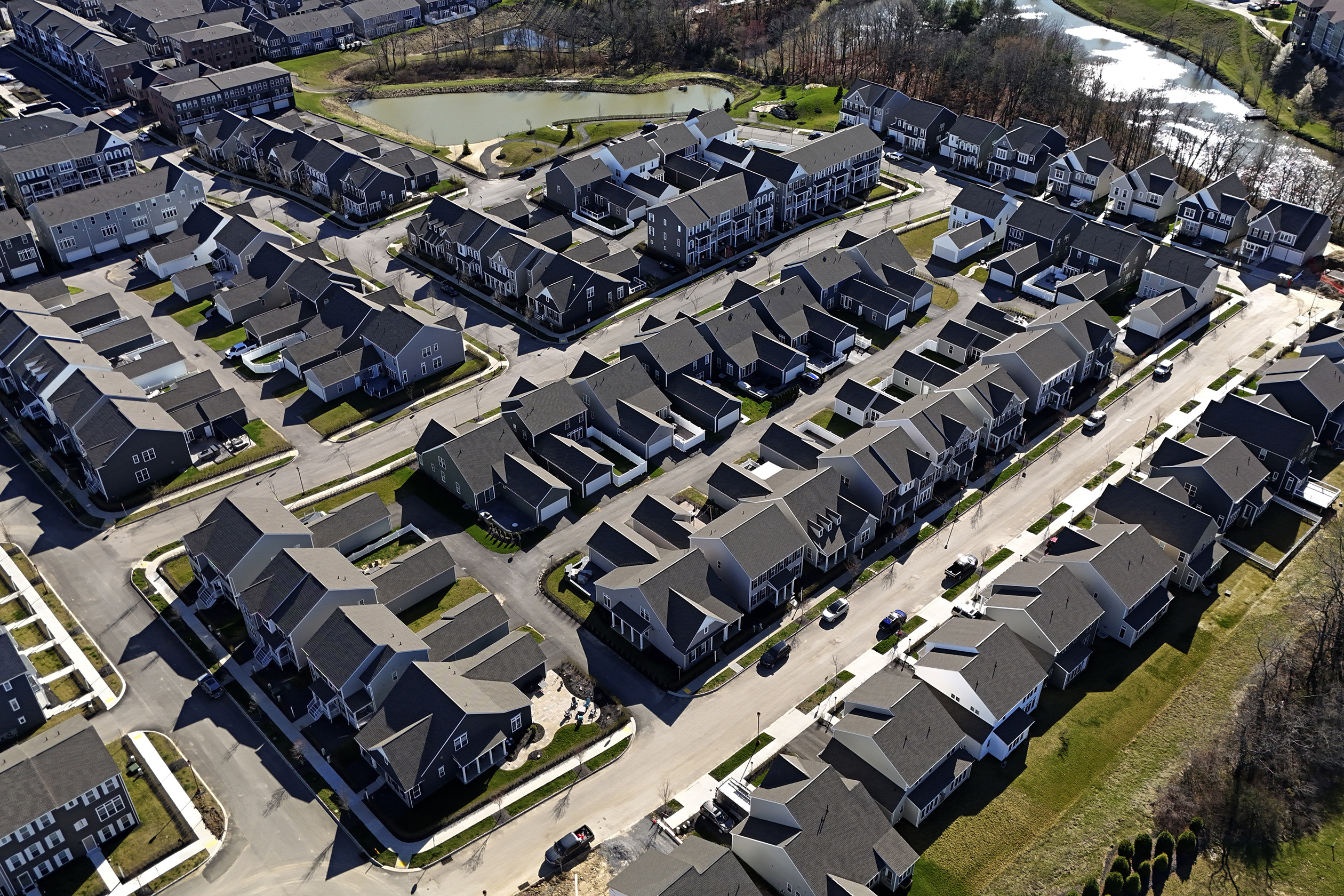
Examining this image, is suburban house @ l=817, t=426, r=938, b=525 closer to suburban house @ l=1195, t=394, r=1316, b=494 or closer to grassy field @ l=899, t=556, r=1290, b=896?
grassy field @ l=899, t=556, r=1290, b=896

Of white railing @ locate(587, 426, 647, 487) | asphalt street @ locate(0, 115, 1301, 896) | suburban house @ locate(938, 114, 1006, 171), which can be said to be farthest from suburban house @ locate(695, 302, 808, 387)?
suburban house @ locate(938, 114, 1006, 171)

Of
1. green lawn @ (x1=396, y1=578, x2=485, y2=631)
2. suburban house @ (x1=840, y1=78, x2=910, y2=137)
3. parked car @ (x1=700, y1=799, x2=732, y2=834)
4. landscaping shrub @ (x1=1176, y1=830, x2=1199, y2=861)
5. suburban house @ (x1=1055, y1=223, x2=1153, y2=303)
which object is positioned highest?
suburban house @ (x1=840, y1=78, x2=910, y2=137)

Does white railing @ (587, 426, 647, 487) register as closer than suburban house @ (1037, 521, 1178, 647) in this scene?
No

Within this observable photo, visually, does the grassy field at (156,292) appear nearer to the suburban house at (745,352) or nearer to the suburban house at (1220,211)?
the suburban house at (745,352)

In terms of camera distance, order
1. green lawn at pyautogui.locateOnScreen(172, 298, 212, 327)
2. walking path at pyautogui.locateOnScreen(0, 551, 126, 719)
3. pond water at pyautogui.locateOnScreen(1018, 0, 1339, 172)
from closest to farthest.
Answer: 1. walking path at pyautogui.locateOnScreen(0, 551, 126, 719)
2. green lawn at pyautogui.locateOnScreen(172, 298, 212, 327)
3. pond water at pyautogui.locateOnScreen(1018, 0, 1339, 172)

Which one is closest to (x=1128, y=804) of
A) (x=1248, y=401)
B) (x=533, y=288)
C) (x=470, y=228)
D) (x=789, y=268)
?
(x=1248, y=401)

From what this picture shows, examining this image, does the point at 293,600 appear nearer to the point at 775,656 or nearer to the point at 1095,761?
the point at 775,656

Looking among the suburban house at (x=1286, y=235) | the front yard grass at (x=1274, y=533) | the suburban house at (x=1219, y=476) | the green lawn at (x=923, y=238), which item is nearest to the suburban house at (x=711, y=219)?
Answer: the green lawn at (x=923, y=238)
